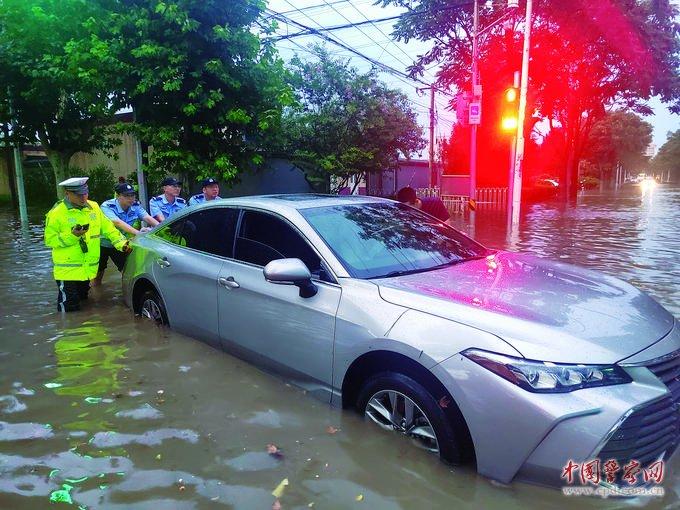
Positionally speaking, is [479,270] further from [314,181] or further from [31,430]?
[314,181]

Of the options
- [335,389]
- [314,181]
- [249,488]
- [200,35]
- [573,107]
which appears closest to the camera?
[249,488]

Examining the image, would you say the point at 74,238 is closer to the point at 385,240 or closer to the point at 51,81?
the point at 385,240

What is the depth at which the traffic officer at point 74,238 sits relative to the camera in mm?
5613

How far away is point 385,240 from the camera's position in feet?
12.5

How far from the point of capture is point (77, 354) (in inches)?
190

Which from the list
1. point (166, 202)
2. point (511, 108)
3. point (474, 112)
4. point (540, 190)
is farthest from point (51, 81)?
point (540, 190)

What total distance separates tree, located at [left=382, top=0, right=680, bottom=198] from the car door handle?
679 inches

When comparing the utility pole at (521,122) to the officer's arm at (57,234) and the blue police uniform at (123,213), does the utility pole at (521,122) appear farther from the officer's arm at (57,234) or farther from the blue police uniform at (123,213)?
the officer's arm at (57,234)

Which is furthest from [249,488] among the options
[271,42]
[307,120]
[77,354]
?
[307,120]

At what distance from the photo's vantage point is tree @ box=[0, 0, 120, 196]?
10086 millimetres

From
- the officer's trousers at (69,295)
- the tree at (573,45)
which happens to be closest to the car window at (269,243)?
the officer's trousers at (69,295)

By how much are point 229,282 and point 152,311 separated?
1575mm

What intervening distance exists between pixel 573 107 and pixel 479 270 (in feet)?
94.1

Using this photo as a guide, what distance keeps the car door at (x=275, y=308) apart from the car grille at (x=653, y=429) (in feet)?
5.14
